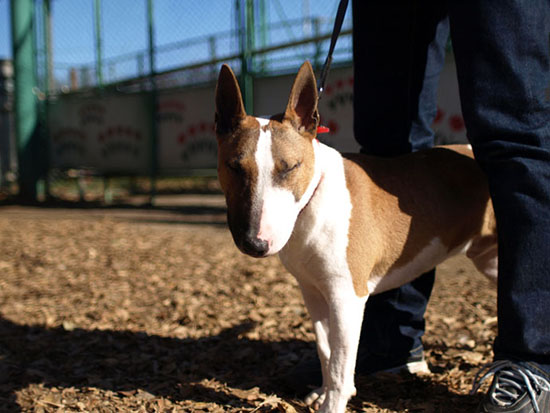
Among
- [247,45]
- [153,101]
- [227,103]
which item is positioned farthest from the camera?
[153,101]

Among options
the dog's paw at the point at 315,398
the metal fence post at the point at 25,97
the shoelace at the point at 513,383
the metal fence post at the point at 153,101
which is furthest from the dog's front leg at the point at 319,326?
the metal fence post at the point at 25,97

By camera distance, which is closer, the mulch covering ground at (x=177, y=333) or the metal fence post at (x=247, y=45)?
the mulch covering ground at (x=177, y=333)

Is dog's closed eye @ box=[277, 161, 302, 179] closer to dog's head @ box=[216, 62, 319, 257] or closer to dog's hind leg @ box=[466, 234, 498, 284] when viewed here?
A: dog's head @ box=[216, 62, 319, 257]

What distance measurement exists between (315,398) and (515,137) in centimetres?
118

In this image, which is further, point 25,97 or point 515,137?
point 25,97

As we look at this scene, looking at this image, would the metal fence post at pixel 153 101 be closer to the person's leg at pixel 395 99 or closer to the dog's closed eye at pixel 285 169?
the person's leg at pixel 395 99

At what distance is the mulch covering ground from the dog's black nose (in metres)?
0.71

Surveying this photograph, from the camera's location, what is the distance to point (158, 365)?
8.19ft

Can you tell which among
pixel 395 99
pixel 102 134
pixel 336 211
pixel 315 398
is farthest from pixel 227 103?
pixel 102 134

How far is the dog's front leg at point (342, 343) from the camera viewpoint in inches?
71.0

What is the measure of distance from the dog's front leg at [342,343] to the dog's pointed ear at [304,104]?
552 mm

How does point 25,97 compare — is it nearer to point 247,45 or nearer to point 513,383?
point 247,45

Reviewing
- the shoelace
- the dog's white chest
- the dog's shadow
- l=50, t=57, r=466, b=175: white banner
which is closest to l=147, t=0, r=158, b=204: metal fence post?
l=50, t=57, r=466, b=175: white banner

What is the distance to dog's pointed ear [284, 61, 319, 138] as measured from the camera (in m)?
1.76
